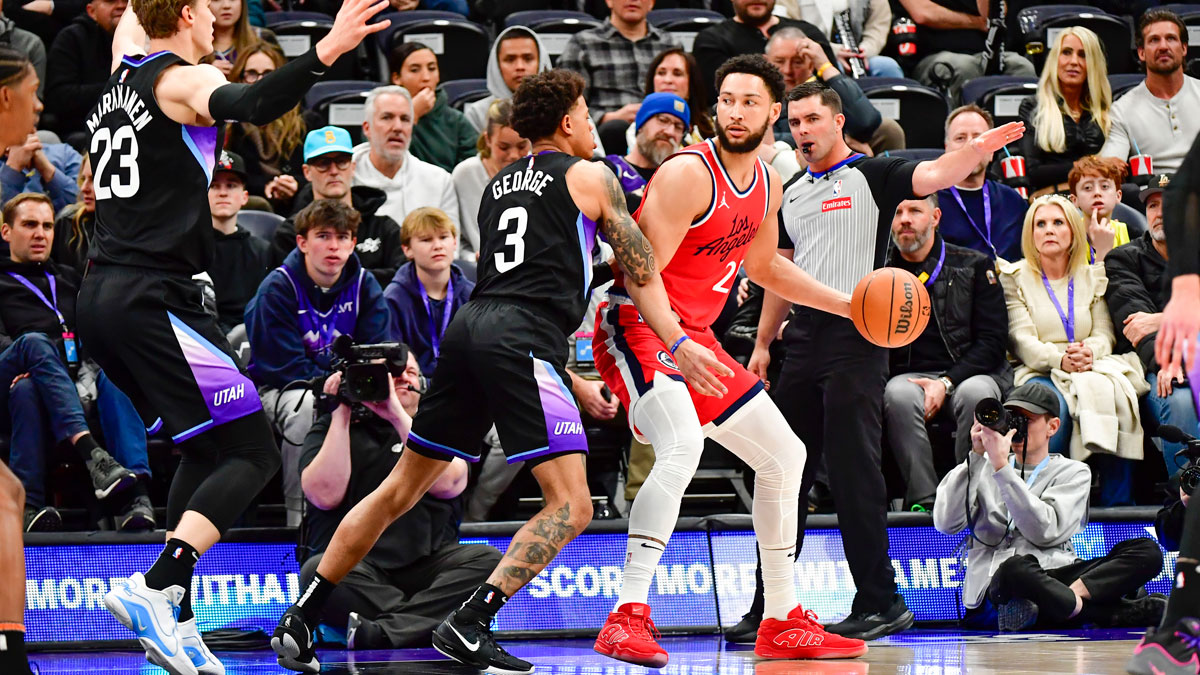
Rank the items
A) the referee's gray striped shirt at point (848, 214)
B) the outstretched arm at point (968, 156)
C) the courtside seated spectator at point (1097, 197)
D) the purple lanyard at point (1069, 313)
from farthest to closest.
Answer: the courtside seated spectator at point (1097, 197)
the purple lanyard at point (1069, 313)
the referee's gray striped shirt at point (848, 214)
the outstretched arm at point (968, 156)

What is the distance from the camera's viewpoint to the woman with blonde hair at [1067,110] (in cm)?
1034

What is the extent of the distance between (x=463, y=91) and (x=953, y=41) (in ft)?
14.6

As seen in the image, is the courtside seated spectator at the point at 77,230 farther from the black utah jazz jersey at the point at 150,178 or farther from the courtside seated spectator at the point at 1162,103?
the courtside seated spectator at the point at 1162,103

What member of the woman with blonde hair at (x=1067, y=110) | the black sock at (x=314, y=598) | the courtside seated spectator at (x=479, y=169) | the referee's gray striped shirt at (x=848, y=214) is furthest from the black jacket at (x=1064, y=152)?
the black sock at (x=314, y=598)

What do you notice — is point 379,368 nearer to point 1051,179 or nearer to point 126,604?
point 126,604

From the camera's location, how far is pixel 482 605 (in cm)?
541

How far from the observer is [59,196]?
380 inches

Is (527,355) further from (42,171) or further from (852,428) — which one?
(42,171)

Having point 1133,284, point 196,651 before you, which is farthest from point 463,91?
point 196,651

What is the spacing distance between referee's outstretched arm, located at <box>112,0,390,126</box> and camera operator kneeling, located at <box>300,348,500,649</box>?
79.9 inches

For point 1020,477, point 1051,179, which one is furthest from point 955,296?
point 1051,179

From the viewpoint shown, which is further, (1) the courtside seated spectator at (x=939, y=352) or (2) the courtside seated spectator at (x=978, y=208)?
(2) the courtside seated spectator at (x=978, y=208)

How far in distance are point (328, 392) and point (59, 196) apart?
12.2ft

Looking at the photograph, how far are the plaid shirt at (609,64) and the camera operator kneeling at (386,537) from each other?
159 inches
